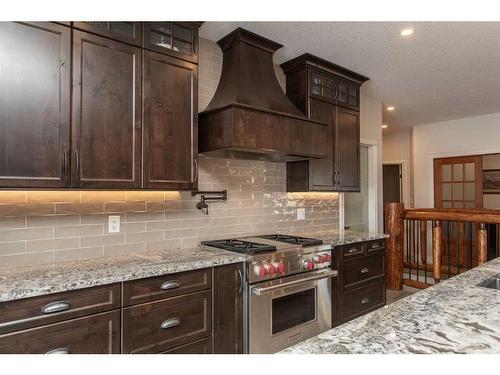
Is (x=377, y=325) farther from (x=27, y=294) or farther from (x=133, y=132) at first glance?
(x=133, y=132)

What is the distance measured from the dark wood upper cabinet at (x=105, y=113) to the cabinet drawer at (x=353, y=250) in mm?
2016

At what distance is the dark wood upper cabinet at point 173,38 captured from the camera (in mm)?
2305

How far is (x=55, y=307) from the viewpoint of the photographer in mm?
1638

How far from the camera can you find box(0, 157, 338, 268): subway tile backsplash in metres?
2.05

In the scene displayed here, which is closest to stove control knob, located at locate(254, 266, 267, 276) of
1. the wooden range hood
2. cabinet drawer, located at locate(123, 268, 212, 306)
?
cabinet drawer, located at locate(123, 268, 212, 306)

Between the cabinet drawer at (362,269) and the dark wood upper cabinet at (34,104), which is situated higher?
the dark wood upper cabinet at (34,104)

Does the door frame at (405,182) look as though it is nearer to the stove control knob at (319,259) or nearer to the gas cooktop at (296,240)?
the gas cooktop at (296,240)

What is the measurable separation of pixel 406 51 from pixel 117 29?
104 inches

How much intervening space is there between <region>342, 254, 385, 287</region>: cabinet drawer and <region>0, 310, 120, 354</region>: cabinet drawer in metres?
2.13

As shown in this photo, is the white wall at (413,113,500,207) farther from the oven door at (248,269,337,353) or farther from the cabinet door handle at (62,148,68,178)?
the cabinet door handle at (62,148,68,178)

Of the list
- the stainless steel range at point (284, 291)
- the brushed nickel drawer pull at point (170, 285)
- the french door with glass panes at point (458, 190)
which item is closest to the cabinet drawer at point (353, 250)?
the stainless steel range at point (284, 291)
